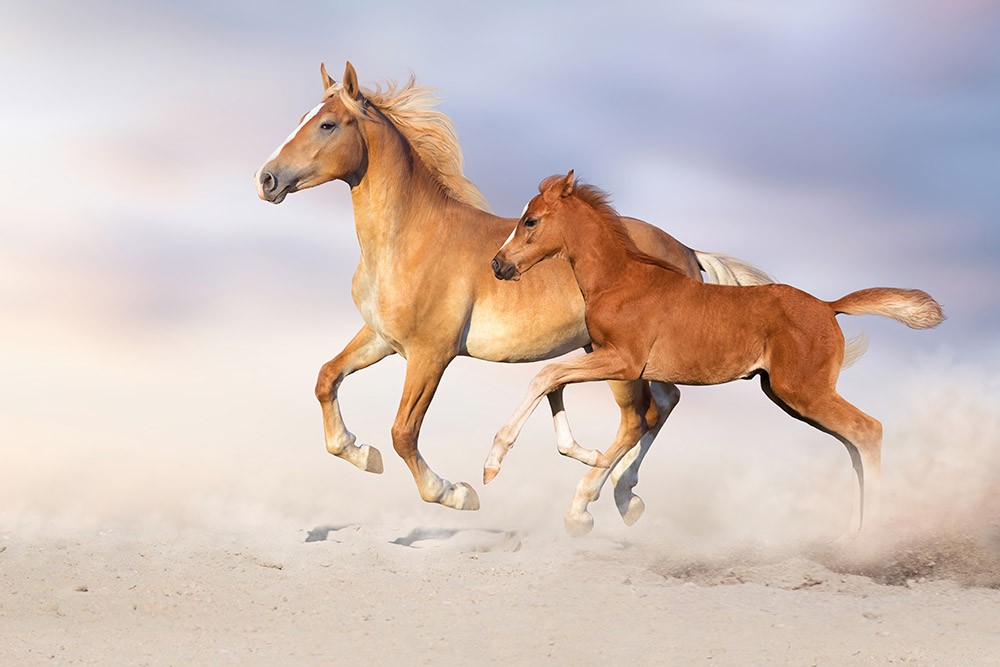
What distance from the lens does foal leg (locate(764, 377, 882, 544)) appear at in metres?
8.38

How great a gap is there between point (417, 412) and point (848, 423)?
3297 millimetres

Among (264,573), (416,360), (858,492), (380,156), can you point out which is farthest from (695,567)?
(380,156)

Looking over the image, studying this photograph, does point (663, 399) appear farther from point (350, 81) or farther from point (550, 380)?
point (350, 81)

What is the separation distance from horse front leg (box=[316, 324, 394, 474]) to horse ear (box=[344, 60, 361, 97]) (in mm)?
1975

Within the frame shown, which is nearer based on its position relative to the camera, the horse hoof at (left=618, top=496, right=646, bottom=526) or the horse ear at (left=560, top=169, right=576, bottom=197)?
the horse ear at (left=560, top=169, right=576, bottom=197)

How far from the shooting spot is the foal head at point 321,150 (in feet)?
30.0

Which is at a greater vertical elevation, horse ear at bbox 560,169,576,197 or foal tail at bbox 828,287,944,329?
horse ear at bbox 560,169,576,197

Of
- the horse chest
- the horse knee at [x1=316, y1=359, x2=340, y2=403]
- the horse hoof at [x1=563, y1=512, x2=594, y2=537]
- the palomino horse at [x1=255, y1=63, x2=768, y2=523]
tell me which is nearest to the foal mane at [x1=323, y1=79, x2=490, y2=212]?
the palomino horse at [x1=255, y1=63, x2=768, y2=523]

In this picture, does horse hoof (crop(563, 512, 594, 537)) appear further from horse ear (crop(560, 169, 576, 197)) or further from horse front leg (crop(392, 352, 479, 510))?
horse ear (crop(560, 169, 576, 197))

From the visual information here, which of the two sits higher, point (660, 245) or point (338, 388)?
point (660, 245)

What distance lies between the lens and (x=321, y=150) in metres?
9.18

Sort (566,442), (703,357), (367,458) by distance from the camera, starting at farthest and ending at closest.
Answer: (367,458)
(566,442)
(703,357)

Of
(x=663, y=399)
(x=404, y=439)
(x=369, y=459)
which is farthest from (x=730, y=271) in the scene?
(x=369, y=459)

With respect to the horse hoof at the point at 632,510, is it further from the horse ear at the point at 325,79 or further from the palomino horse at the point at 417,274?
the horse ear at the point at 325,79
